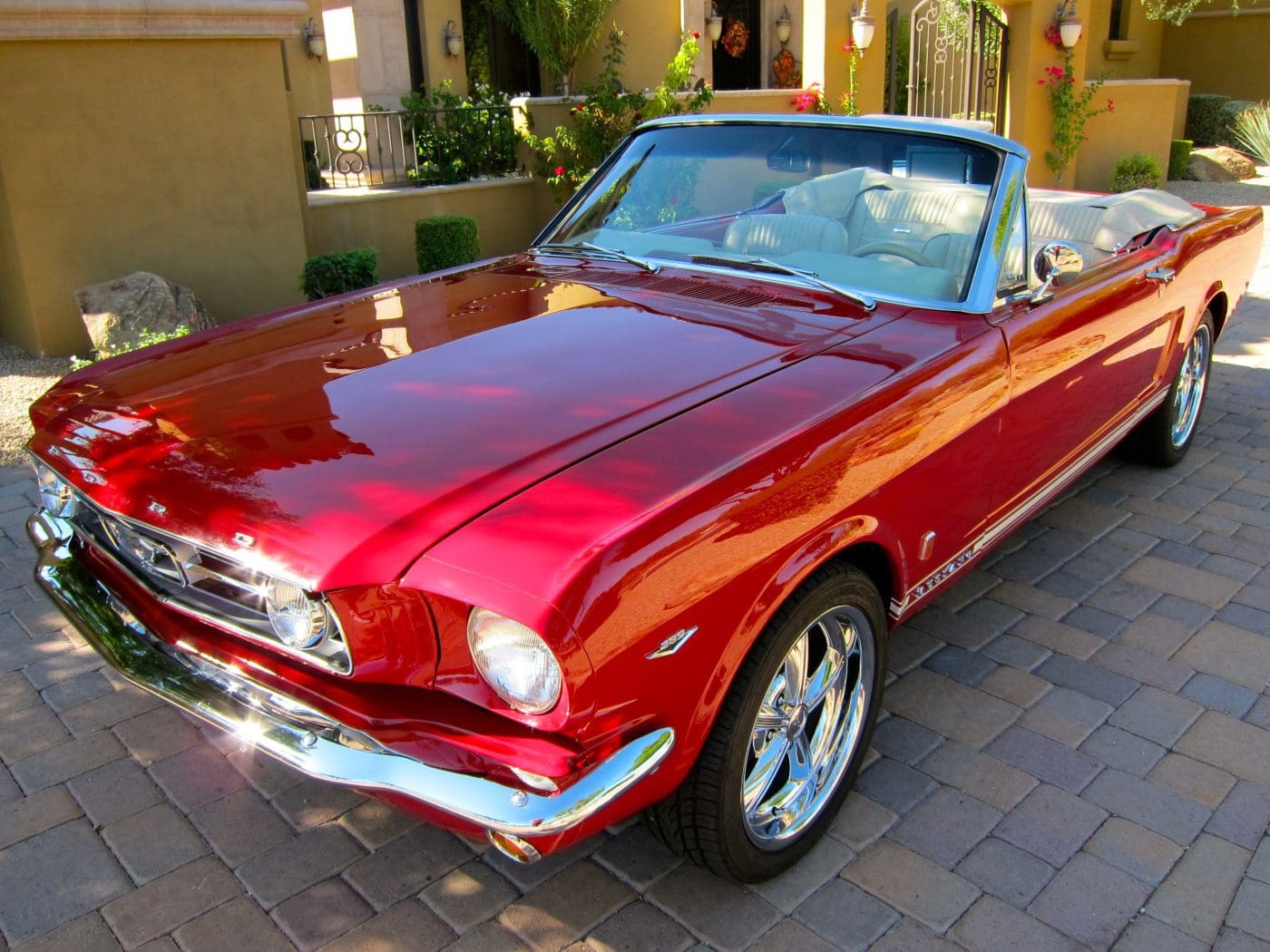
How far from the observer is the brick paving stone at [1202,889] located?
8.21ft

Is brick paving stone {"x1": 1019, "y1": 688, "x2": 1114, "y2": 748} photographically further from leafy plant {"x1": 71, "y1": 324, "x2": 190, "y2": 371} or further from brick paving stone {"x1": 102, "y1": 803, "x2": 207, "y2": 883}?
leafy plant {"x1": 71, "y1": 324, "x2": 190, "y2": 371}

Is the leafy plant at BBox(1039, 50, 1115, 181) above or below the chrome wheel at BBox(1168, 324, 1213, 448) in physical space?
above

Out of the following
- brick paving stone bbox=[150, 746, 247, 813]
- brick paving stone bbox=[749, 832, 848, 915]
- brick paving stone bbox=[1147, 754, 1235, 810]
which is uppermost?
brick paving stone bbox=[150, 746, 247, 813]

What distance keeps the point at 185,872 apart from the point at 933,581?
2.09 m

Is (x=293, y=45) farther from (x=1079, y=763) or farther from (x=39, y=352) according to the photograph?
(x=1079, y=763)

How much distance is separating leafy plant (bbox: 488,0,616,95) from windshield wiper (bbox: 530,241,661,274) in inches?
376

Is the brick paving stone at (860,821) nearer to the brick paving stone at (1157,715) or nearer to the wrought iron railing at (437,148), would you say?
the brick paving stone at (1157,715)

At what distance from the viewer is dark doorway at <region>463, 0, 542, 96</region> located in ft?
49.3

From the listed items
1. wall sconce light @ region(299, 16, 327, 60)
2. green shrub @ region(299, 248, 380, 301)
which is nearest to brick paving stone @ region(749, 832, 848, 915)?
green shrub @ region(299, 248, 380, 301)

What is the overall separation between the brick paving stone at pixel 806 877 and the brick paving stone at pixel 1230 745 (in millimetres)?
1125

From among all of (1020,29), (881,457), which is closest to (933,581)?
(881,457)

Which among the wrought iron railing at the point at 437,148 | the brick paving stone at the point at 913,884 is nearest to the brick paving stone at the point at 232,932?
the brick paving stone at the point at 913,884

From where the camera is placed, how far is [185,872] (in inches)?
105

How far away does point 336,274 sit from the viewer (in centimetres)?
726
